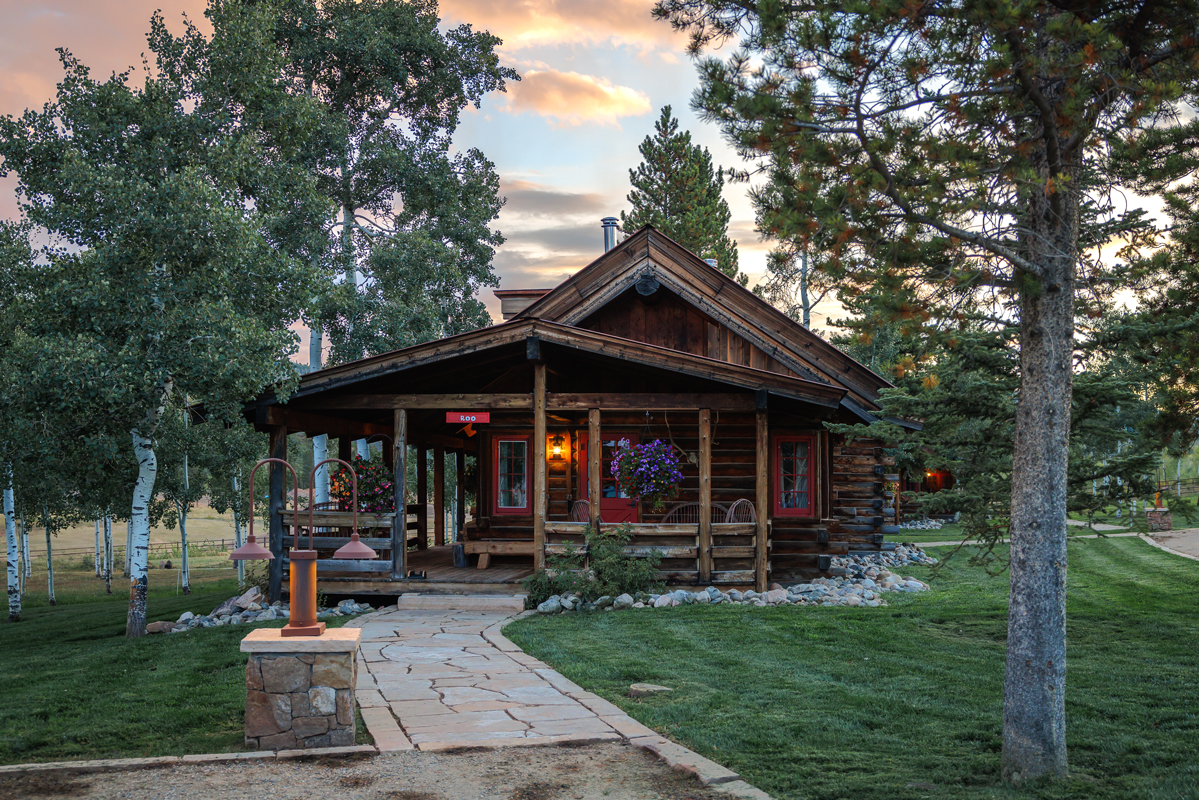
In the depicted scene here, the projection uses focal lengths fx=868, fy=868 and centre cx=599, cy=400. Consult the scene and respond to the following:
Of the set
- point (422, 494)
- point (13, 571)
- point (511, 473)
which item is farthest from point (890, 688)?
point (13, 571)

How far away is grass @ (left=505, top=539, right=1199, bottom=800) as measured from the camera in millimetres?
5418

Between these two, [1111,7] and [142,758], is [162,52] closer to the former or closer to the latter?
[142,758]

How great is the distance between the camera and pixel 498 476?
56.7 feet

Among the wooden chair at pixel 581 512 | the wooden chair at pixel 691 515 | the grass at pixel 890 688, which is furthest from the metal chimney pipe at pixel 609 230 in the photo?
the grass at pixel 890 688

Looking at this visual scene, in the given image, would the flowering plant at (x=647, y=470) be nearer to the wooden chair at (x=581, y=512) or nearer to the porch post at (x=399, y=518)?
the wooden chair at (x=581, y=512)

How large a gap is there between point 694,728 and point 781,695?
1.31 metres

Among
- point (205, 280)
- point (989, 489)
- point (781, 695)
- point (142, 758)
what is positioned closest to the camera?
point (142, 758)

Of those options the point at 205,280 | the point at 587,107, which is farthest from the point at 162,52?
the point at 587,107

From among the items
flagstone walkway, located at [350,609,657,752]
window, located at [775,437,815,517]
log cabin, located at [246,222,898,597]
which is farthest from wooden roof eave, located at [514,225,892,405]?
flagstone walkway, located at [350,609,657,752]

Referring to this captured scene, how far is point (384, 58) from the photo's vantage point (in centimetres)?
2456

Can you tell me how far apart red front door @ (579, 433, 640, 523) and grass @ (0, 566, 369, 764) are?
6.13m

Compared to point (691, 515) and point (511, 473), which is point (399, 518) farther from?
point (691, 515)

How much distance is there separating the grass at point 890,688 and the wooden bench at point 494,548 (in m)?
2.59

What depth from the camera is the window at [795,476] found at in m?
17.1
